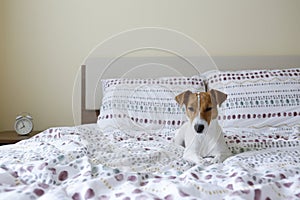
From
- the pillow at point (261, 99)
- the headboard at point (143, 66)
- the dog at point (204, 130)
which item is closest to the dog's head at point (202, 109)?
the dog at point (204, 130)

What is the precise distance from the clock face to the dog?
57.2 inches

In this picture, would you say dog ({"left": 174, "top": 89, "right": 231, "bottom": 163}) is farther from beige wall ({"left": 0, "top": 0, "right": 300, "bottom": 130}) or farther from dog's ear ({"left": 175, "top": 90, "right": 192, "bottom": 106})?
beige wall ({"left": 0, "top": 0, "right": 300, "bottom": 130})

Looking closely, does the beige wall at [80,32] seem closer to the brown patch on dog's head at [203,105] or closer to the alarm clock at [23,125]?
the alarm clock at [23,125]

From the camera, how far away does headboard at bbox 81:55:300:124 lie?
2.49m

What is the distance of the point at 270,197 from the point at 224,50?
77.2 inches

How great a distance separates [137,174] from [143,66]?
5.55 feet

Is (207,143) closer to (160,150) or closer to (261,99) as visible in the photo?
(160,150)

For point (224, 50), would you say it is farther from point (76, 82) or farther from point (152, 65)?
point (76, 82)

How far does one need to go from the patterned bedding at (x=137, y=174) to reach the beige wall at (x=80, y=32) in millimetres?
1232

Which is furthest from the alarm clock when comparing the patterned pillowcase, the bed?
the patterned pillowcase

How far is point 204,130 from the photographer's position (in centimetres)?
139

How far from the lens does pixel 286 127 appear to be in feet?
6.49

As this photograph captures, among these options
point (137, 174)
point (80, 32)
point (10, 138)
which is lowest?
point (10, 138)

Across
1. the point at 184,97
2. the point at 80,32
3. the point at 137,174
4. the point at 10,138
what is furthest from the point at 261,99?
the point at 10,138
